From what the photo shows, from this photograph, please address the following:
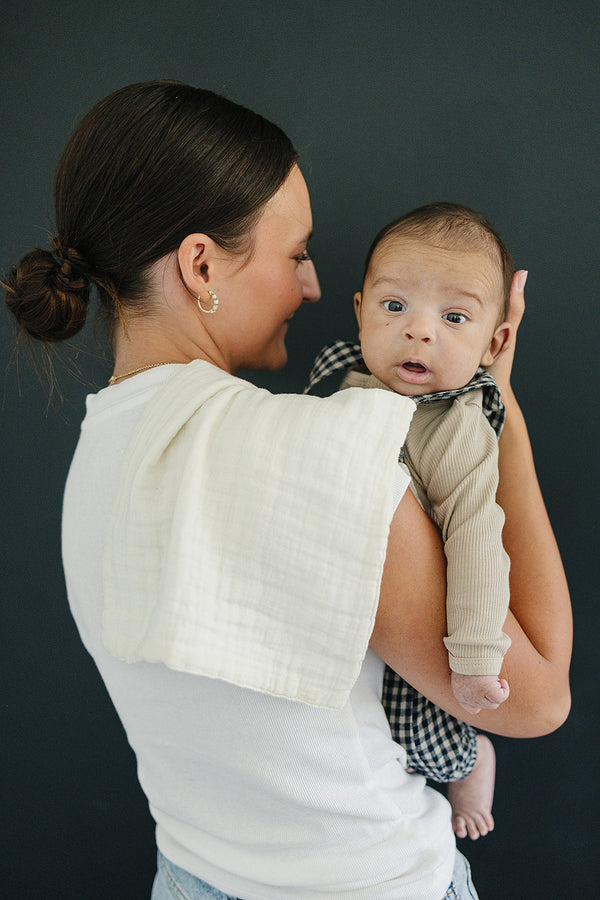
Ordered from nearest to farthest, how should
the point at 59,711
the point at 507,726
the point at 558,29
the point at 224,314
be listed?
the point at 507,726 < the point at 224,314 < the point at 558,29 < the point at 59,711

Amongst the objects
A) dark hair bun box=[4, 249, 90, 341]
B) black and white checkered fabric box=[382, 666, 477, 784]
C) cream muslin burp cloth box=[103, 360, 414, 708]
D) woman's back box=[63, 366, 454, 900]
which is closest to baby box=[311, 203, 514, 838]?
black and white checkered fabric box=[382, 666, 477, 784]

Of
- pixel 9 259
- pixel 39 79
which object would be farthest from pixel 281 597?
pixel 39 79

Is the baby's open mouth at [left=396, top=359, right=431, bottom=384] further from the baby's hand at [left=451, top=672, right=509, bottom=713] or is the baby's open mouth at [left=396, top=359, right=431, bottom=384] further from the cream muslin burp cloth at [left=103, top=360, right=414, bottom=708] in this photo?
the baby's hand at [left=451, top=672, right=509, bottom=713]

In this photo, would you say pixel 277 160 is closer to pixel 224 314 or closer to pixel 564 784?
pixel 224 314

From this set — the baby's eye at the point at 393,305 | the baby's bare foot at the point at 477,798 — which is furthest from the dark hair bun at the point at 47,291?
the baby's bare foot at the point at 477,798

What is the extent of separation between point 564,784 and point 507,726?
70 cm

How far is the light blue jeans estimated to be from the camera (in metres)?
1.05

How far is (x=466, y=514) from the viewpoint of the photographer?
104cm

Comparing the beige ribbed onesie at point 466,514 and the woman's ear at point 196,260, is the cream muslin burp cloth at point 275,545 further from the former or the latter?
the woman's ear at point 196,260

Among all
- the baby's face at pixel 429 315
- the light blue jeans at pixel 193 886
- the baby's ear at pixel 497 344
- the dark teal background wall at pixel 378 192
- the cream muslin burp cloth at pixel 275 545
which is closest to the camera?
the cream muslin burp cloth at pixel 275 545

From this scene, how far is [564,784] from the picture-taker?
1.58m

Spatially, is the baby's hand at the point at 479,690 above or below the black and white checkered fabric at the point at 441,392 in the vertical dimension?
below

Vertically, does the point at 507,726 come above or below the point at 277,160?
below

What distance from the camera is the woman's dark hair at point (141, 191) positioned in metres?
1.08
